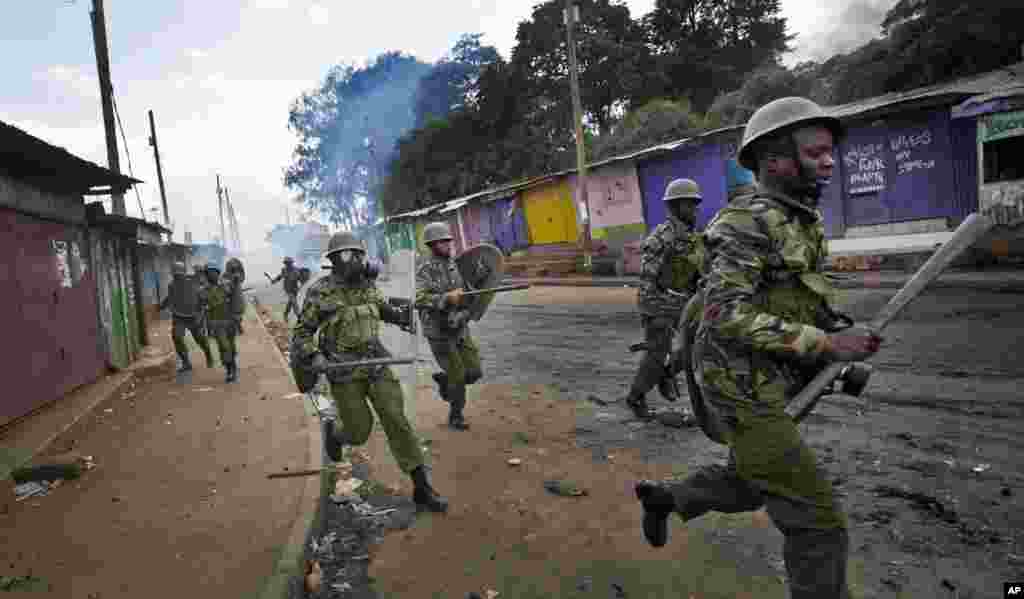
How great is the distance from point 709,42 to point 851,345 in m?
36.6

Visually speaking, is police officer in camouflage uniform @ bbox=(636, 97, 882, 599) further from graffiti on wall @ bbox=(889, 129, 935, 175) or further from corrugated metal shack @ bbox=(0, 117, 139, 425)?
graffiti on wall @ bbox=(889, 129, 935, 175)

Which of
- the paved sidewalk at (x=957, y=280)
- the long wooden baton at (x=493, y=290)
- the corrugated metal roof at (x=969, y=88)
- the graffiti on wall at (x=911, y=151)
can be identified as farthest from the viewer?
the graffiti on wall at (x=911, y=151)

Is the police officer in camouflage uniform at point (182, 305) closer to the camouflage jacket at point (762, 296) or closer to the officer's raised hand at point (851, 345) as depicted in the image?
the camouflage jacket at point (762, 296)

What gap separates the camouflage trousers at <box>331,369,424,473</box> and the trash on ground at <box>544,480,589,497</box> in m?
0.82

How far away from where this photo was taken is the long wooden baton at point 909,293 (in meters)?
2.17

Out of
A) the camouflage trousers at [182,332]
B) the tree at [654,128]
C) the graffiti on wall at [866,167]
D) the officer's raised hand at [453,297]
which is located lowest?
the camouflage trousers at [182,332]

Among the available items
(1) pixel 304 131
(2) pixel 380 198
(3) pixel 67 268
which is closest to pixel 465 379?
(3) pixel 67 268

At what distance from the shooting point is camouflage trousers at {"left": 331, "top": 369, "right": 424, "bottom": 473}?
13.2 ft

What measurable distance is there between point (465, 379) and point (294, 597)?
8.94ft

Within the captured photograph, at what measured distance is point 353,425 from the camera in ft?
14.3

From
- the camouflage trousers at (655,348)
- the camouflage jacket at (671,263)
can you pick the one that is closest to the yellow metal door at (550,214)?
the camouflage jacket at (671,263)

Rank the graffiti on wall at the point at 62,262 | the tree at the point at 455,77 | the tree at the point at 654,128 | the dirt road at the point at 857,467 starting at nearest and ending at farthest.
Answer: the dirt road at the point at 857,467, the graffiti on wall at the point at 62,262, the tree at the point at 654,128, the tree at the point at 455,77

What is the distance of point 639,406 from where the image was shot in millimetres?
5375

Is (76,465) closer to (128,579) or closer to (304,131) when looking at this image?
(128,579)
